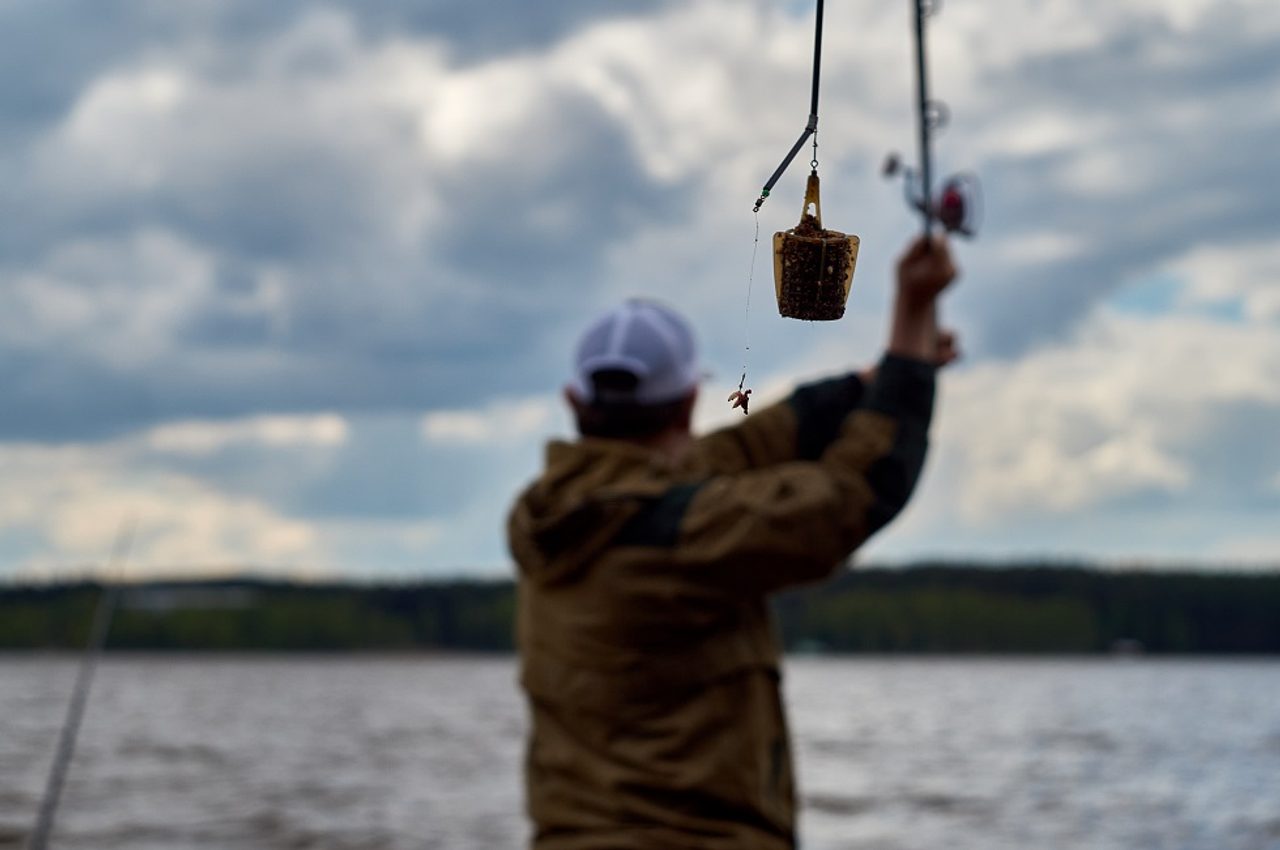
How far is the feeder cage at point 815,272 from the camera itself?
304cm

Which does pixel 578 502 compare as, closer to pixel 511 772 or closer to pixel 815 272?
pixel 815 272

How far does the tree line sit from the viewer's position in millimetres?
128000

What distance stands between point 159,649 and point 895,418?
17237 centimetres

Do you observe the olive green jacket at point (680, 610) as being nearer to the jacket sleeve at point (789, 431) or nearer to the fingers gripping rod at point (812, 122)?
the jacket sleeve at point (789, 431)

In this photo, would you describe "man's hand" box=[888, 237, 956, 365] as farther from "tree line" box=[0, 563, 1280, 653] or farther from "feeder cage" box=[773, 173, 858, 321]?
"tree line" box=[0, 563, 1280, 653]

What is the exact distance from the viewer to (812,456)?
3795mm

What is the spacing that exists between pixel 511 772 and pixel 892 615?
94.2 meters

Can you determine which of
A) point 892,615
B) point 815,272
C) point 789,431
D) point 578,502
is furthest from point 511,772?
point 892,615

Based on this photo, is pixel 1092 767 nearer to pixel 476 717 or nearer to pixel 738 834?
pixel 476 717

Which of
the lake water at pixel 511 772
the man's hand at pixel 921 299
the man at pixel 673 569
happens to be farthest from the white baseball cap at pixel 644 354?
the lake water at pixel 511 772

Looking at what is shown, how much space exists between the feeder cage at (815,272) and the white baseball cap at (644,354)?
1.93ft

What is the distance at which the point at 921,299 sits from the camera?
3520 mm

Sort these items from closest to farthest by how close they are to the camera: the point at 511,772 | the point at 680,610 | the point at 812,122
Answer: the point at 812,122 → the point at 680,610 → the point at 511,772

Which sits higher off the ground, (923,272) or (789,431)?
(923,272)
